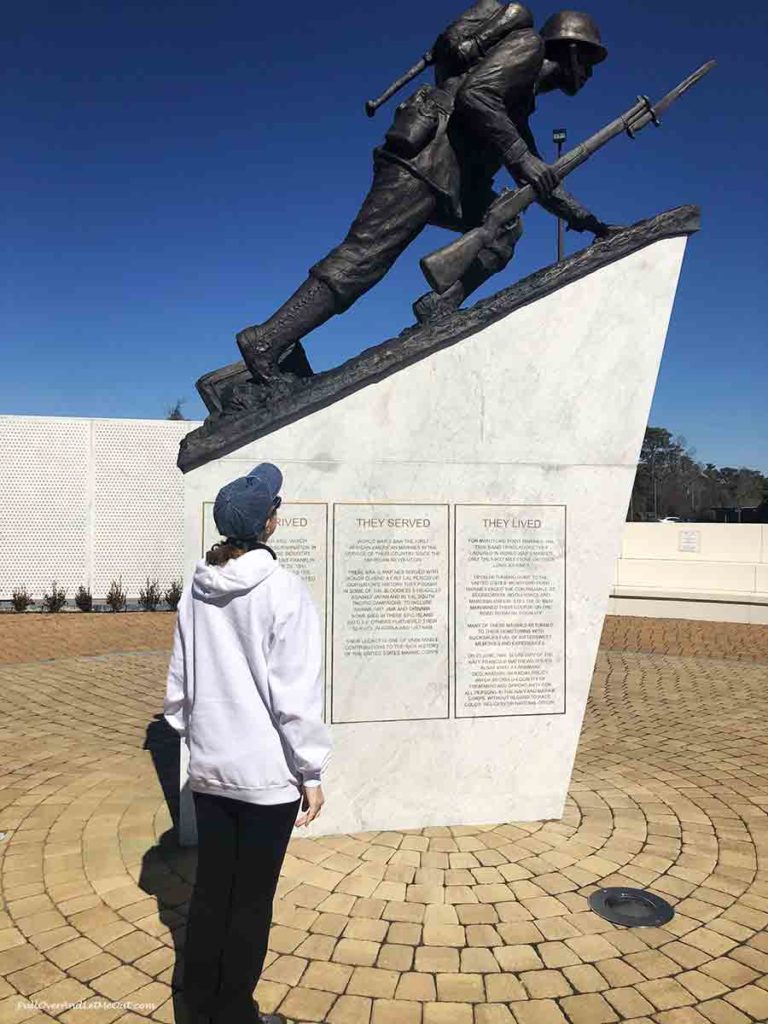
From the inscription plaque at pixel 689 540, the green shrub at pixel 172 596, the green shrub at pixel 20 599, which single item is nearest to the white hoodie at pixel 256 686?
the green shrub at pixel 172 596

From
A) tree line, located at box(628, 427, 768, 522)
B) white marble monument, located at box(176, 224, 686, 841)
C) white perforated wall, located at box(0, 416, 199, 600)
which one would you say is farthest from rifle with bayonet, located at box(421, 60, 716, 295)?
tree line, located at box(628, 427, 768, 522)

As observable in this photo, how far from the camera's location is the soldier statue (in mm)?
4219

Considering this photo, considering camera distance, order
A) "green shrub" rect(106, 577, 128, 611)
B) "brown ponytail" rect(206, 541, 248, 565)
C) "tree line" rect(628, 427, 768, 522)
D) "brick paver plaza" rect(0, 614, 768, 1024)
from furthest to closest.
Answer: "tree line" rect(628, 427, 768, 522) → "green shrub" rect(106, 577, 128, 611) → "brick paver plaza" rect(0, 614, 768, 1024) → "brown ponytail" rect(206, 541, 248, 565)

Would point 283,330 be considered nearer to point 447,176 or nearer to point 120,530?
point 447,176

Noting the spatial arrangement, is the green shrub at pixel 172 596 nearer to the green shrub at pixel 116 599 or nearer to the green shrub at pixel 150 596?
the green shrub at pixel 150 596

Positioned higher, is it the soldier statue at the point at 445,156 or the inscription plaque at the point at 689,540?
the soldier statue at the point at 445,156

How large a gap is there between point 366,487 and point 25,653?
766 centimetres

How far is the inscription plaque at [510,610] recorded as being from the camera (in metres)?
4.13

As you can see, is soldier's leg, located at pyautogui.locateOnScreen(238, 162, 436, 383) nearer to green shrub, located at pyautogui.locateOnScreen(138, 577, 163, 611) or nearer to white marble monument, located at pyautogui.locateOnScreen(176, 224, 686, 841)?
white marble monument, located at pyautogui.locateOnScreen(176, 224, 686, 841)

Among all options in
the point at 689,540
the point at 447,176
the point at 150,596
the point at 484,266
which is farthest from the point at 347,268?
the point at 689,540

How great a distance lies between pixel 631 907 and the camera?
3258 millimetres

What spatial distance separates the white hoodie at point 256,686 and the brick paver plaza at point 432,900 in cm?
109

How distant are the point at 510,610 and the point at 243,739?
238cm

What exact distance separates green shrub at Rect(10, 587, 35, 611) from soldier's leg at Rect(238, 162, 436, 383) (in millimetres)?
11603
